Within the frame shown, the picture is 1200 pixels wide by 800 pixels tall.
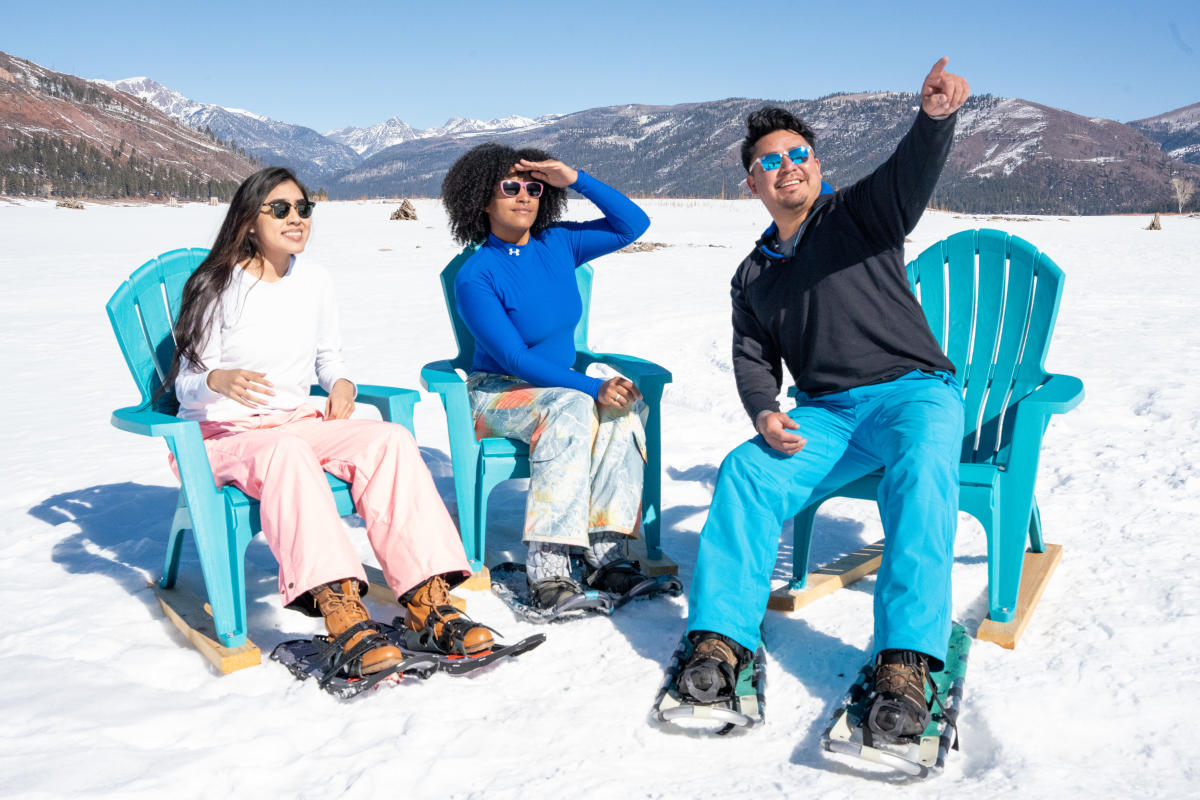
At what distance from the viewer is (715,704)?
6.36 ft

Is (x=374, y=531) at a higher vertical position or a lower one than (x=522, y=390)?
lower

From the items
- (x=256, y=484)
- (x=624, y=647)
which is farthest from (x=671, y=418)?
(x=256, y=484)

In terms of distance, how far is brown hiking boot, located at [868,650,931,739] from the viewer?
1.76 metres

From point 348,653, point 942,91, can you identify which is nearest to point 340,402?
point 348,653

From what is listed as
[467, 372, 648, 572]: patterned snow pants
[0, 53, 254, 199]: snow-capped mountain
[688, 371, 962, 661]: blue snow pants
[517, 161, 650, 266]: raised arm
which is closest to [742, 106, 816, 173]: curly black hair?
[517, 161, 650, 266]: raised arm

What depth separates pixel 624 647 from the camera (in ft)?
7.91

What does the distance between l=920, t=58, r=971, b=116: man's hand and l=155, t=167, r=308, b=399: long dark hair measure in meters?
1.74

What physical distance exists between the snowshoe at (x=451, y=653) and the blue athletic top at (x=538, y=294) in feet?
2.76

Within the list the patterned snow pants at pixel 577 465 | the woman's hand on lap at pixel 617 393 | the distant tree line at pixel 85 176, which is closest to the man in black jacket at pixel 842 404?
the woman's hand on lap at pixel 617 393

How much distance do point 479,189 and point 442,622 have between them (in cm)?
151

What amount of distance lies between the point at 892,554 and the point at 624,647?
2.56 feet

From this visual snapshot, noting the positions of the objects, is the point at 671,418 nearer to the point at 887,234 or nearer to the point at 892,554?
the point at 887,234

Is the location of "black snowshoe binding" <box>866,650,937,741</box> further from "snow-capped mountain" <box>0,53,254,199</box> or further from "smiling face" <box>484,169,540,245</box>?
"snow-capped mountain" <box>0,53,254,199</box>

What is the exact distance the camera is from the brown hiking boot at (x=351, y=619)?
2.10m
